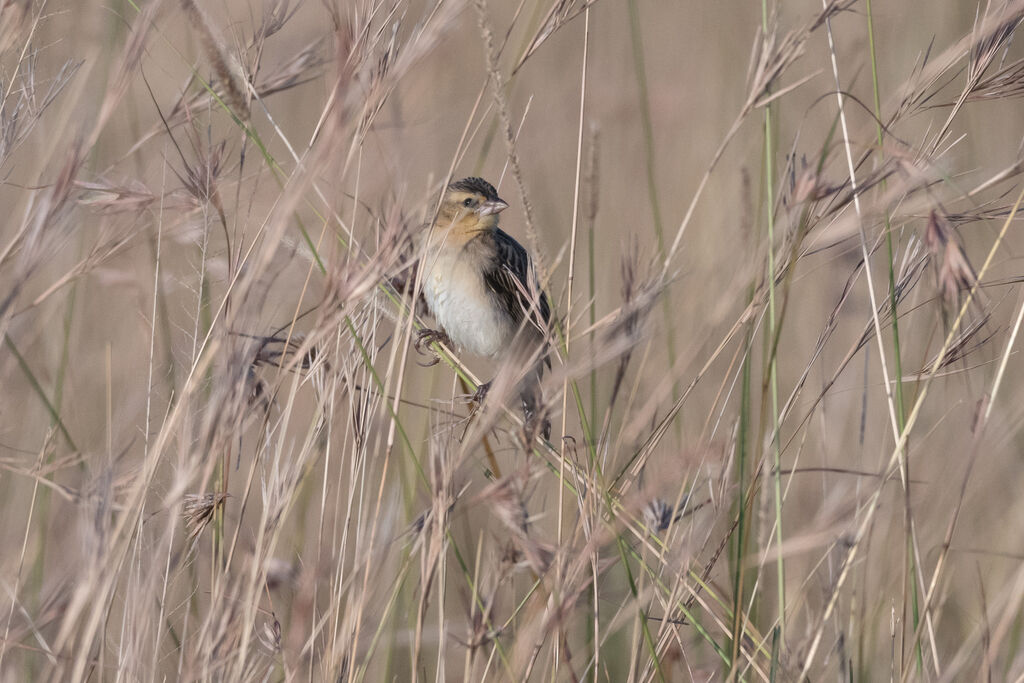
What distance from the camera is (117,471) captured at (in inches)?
61.6

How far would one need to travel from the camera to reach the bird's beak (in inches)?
137

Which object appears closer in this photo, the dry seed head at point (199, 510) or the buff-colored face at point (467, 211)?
the dry seed head at point (199, 510)

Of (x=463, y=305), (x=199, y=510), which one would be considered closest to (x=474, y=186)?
(x=463, y=305)

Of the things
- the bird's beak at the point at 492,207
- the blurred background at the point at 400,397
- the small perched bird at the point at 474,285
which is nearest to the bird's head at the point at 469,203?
the small perched bird at the point at 474,285

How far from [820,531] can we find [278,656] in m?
1.01

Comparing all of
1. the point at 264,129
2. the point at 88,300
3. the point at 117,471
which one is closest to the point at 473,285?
the point at 264,129

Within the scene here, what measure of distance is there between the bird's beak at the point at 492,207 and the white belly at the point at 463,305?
293 millimetres

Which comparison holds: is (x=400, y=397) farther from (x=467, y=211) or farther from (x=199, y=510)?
(x=467, y=211)

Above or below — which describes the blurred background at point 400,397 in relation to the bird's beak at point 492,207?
below

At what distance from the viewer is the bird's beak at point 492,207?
3.49 metres

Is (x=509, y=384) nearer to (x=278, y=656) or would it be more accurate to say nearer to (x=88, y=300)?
(x=278, y=656)

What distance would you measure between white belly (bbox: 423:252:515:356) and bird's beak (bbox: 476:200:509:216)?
0.29 m

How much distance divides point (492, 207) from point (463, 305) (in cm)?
43

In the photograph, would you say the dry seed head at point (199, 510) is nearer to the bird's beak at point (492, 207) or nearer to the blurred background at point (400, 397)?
the blurred background at point (400, 397)
